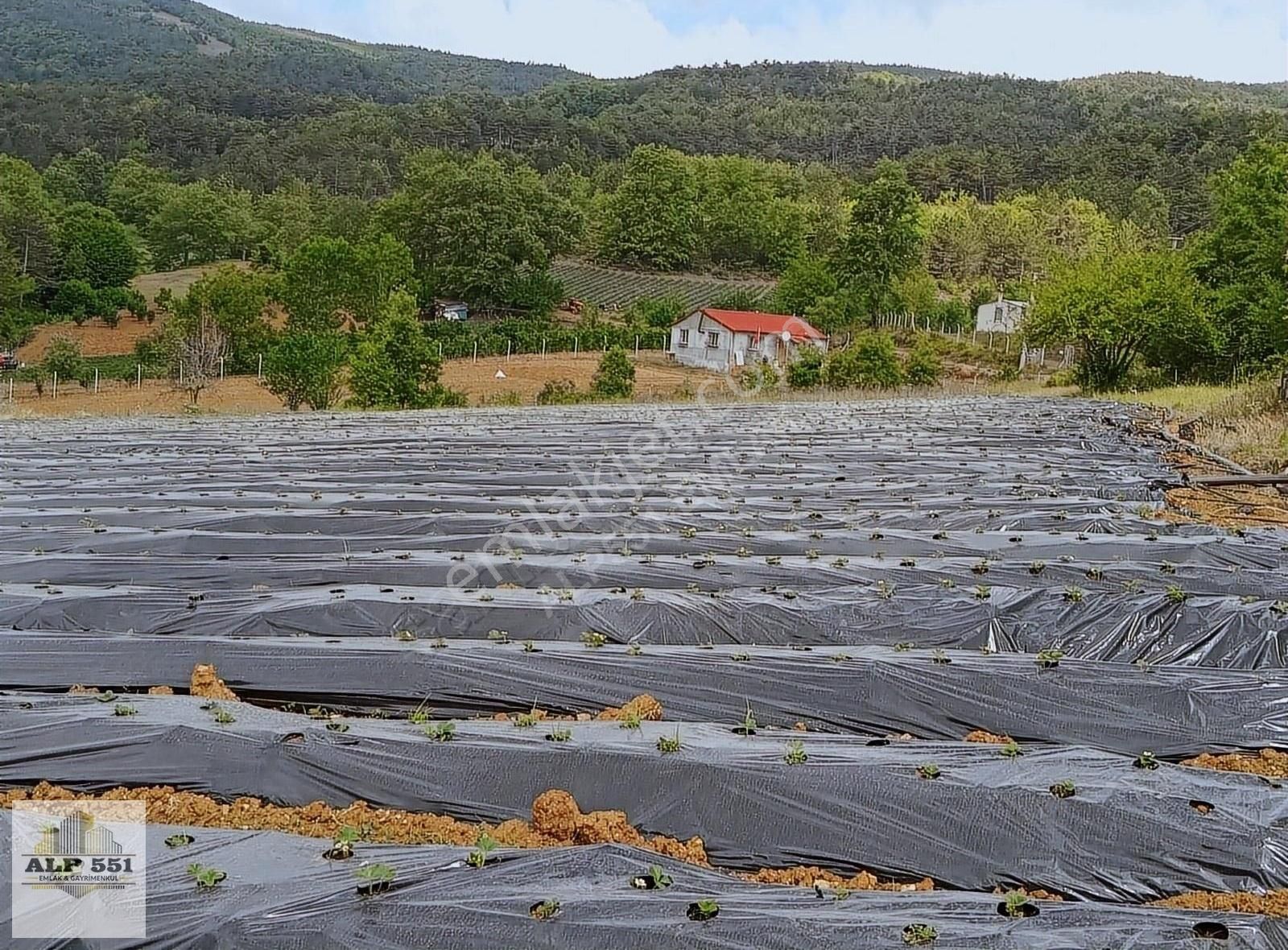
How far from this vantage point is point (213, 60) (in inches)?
4139

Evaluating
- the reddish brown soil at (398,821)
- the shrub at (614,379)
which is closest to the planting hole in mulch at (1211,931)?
the reddish brown soil at (398,821)

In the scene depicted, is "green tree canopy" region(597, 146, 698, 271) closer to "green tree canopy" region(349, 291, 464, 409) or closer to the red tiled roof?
the red tiled roof

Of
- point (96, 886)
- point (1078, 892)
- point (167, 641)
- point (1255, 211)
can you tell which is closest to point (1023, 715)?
point (1078, 892)

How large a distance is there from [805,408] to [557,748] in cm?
1308

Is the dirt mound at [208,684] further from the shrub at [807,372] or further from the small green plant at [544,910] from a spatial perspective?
the shrub at [807,372]

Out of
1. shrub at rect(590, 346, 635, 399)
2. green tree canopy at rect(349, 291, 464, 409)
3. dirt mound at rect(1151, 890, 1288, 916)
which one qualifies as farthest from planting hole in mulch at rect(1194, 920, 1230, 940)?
shrub at rect(590, 346, 635, 399)

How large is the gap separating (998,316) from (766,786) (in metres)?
34.7

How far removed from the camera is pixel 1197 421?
445 inches

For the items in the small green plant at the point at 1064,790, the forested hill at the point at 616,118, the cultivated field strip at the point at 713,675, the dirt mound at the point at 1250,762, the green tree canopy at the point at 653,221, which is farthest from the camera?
the forested hill at the point at 616,118

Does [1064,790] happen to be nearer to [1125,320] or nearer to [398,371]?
[398,371]

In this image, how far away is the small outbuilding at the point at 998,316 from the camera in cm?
3189

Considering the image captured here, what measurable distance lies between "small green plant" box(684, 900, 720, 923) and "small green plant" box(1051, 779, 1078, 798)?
0.84 m

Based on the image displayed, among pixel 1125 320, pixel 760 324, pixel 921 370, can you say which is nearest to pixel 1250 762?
pixel 1125 320

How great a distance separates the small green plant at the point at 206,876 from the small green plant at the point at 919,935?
47.1 inches
